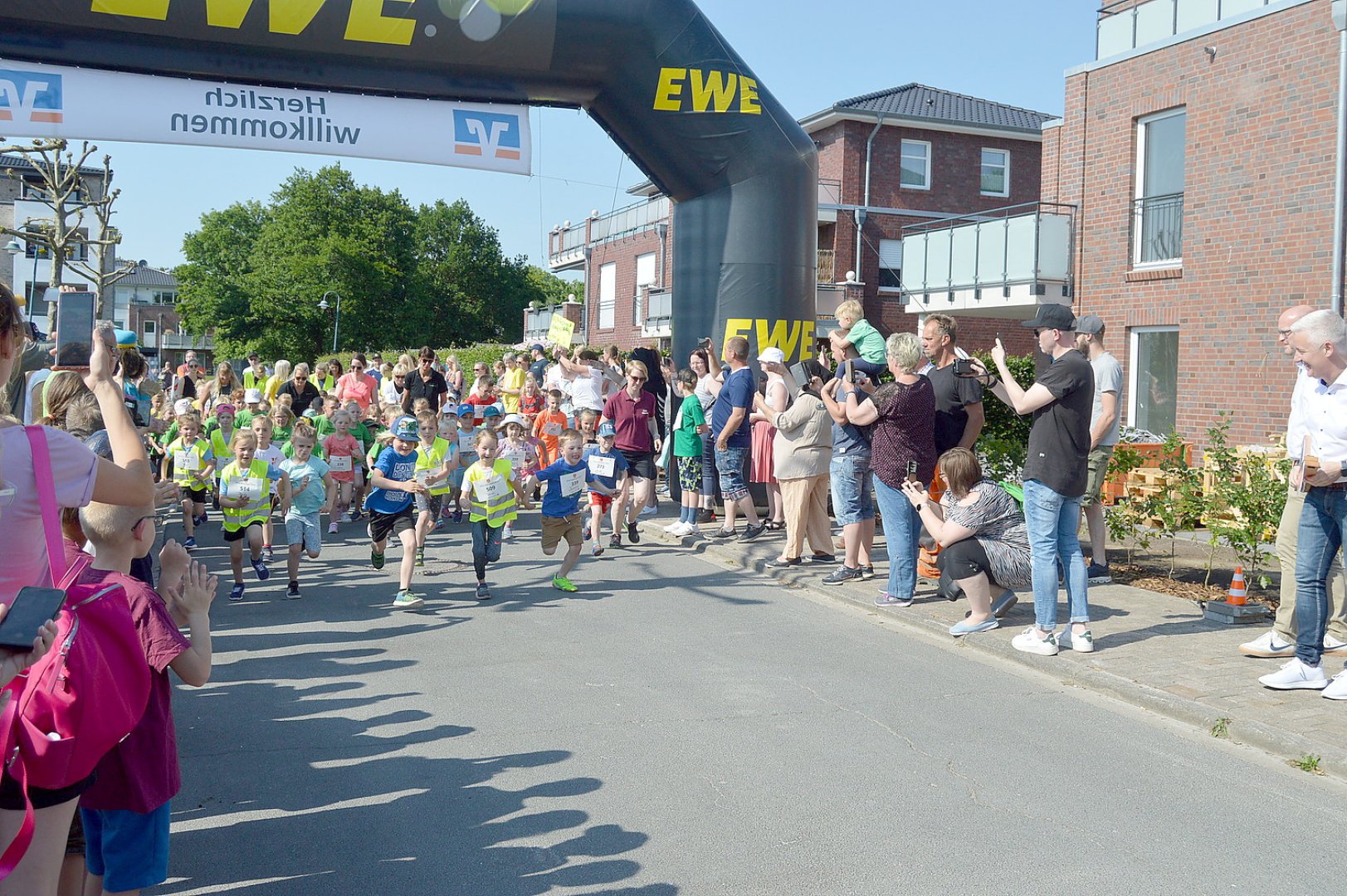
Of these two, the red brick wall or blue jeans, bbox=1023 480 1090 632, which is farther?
the red brick wall

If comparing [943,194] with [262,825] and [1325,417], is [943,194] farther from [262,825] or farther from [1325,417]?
[262,825]

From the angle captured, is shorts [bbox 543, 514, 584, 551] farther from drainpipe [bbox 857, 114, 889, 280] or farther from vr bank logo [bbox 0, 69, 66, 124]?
drainpipe [bbox 857, 114, 889, 280]

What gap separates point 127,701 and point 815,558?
7949 mm

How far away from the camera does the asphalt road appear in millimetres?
4008

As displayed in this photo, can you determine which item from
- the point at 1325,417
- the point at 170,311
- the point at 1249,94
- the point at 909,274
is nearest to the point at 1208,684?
the point at 1325,417

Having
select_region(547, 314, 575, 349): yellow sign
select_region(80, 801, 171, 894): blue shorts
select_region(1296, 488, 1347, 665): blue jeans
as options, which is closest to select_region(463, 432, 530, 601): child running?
select_region(1296, 488, 1347, 665): blue jeans

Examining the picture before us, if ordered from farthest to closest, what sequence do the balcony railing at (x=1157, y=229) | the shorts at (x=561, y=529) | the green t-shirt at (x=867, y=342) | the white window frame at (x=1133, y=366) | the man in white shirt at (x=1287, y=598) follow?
the white window frame at (x=1133, y=366) → the balcony railing at (x=1157, y=229) → the green t-shirt at (x=867, y=342) → the shorts at (x=561, y=529) → the man in white shirt at (x=1287, y=598)

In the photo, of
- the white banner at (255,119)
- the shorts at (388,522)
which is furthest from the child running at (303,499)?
the white banner at (255,119)

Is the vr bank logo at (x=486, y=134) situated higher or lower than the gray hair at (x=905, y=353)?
higher

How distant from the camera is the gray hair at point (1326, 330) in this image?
5.77 metres

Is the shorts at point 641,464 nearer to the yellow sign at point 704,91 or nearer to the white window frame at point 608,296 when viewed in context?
the yellow sign at point 704,91

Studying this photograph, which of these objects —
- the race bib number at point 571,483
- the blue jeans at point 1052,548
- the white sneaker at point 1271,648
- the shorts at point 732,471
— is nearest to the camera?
the white sneaker at point 1271,648

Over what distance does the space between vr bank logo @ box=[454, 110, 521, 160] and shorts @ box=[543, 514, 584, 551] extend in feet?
13.4

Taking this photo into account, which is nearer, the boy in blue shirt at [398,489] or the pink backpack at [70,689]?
the pink backpack at [70,689]
